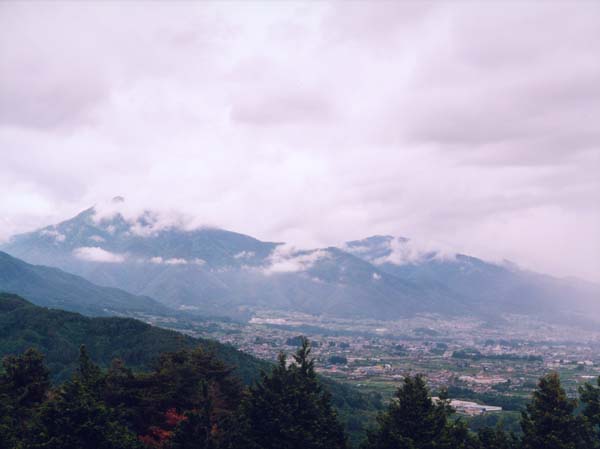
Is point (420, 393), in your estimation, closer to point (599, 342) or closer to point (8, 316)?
point (8, 316)

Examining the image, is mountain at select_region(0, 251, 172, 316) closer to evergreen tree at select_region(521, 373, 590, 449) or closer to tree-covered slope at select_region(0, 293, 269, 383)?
tree-covered slope at select_region(0, 293, 269, 383)

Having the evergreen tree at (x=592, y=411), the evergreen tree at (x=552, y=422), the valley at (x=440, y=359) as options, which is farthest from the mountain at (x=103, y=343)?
the evergreen tree at (x=552, y=422)

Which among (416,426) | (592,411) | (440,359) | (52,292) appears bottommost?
(440,359)

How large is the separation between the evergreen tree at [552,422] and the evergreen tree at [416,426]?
8.50ft

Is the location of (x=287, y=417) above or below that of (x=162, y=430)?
above

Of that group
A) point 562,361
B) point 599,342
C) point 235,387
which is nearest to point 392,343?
point 562,361

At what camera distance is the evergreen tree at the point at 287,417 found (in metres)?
20.2

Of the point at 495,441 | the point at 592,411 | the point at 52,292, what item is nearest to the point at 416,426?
the point at 495,441

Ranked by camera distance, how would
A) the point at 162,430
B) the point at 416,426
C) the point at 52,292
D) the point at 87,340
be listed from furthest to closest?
the point at 52,292, the point at 87,340, the point at 162,430, the point at 416,426

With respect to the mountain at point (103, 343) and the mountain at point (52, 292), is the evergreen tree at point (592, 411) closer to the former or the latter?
the mountain at point (103, 343)

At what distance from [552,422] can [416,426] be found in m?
5.05

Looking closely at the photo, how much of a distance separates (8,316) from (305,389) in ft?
276

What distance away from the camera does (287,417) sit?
20.5 m

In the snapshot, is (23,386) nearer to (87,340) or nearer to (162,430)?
(162,430)
